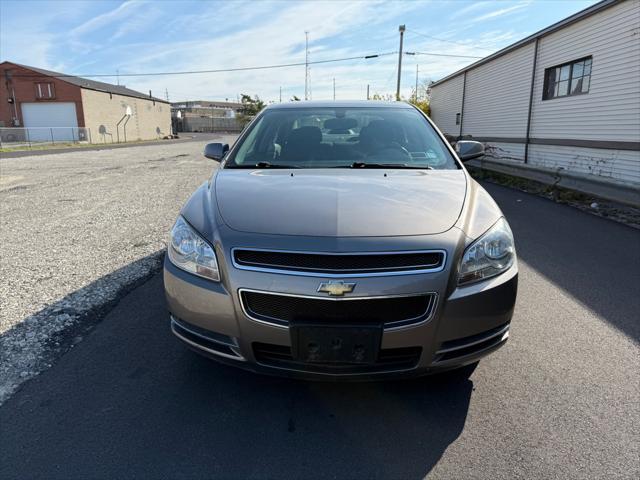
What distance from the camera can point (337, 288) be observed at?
2.14 metres

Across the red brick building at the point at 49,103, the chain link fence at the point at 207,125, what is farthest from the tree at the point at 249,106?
the red brick building at the point at 49,103

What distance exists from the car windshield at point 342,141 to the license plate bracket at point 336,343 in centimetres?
160

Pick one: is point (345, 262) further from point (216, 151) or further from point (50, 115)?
point (50, 115)

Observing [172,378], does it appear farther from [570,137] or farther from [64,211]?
[570,137]

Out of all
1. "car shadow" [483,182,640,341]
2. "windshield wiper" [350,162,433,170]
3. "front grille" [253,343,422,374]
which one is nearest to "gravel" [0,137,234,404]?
"front grille" [253,343,422,374]

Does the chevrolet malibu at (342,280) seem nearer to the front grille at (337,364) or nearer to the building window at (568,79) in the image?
the front grille at (337,364)

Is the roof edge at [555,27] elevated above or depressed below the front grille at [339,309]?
above

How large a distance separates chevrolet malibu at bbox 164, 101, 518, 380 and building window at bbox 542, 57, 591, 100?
471 inches

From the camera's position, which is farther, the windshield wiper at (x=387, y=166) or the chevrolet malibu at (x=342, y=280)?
the windshield wiper at (x=387, y=166)

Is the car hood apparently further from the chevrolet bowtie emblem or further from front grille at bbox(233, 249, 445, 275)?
the chevrolet bowtie emblem

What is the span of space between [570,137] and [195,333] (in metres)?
13.0

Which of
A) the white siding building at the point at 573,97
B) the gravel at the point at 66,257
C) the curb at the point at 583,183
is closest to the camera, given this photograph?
the gravel at the point at 66,257

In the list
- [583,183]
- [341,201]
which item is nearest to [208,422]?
[341,201]

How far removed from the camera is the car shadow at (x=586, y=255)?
4.04 m
